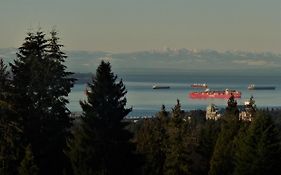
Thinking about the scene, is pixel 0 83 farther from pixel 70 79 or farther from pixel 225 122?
pixel 225 122

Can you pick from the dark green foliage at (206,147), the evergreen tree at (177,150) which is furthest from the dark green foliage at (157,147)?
the dark green foliage at (206,147)

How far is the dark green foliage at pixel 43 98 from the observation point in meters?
29.8

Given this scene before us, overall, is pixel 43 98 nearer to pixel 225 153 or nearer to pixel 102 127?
pixel 102 127

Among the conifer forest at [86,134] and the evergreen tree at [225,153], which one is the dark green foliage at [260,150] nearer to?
the conifer forest at [86,134]

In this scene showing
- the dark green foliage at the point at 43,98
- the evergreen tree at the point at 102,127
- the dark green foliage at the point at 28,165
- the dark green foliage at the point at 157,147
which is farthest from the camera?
the dark green foliage at the point at 157,147

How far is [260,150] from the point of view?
104ft

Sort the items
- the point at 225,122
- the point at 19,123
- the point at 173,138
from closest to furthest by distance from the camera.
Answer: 1. the point at 19,123
2. the point at 173,138
3. the point at 225,122

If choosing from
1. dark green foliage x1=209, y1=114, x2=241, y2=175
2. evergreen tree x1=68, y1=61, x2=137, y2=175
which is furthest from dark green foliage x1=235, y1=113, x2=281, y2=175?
evergreen tree x1=68, y1=61, x2=137, y2=175

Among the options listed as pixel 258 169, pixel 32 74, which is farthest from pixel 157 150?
pixel 32 74

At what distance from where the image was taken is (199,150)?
1761 inches

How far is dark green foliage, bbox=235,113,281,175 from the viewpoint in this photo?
3180 cm

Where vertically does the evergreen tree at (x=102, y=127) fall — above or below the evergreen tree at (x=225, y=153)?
above

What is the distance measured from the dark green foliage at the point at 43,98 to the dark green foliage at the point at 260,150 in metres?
8.24

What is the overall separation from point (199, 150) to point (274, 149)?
510 inches
